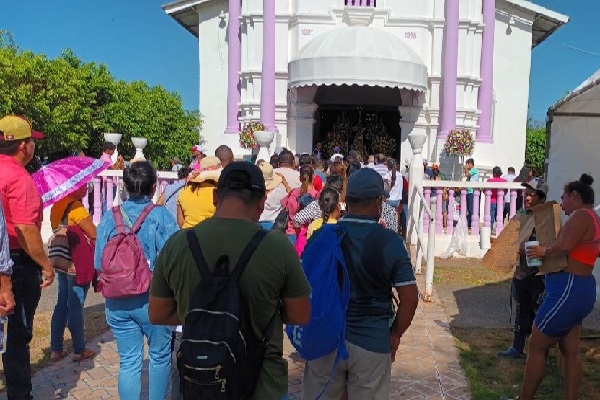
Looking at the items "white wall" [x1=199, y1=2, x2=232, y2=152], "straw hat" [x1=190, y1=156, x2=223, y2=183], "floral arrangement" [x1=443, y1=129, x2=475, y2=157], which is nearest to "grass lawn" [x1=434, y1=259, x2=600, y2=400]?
"straw hat" [x1=190, y1=156, x2=223, y2=183]

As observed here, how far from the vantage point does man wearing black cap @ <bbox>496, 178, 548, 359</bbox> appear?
Answer: 16.7 ft

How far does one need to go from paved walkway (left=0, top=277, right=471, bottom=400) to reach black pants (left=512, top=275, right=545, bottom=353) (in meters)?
0.63

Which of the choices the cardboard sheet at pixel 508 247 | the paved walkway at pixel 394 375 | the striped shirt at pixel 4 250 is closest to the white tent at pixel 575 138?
the cardboard sheet at pixel 508 247

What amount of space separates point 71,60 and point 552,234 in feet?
82.2

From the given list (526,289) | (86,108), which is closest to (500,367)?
(526,289)

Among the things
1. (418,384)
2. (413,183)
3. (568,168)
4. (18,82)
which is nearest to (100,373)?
(418,384)

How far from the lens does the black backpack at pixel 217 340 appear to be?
2.13 metres

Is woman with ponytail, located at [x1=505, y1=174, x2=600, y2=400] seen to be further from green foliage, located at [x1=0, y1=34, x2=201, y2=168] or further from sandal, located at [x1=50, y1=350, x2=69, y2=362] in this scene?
green foliage, located at [x1=0, y1=34, x2=201, y2=168]

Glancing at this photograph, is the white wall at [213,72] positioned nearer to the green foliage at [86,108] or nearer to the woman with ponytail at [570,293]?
the green foliage at [86,108]

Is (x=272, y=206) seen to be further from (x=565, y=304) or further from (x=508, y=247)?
(x=565, y=304)

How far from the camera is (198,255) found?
7.61 ft

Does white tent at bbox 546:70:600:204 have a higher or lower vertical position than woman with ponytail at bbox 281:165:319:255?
higher

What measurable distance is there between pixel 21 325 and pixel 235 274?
233cm

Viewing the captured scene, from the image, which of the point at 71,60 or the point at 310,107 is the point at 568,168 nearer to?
the point at 310,107
